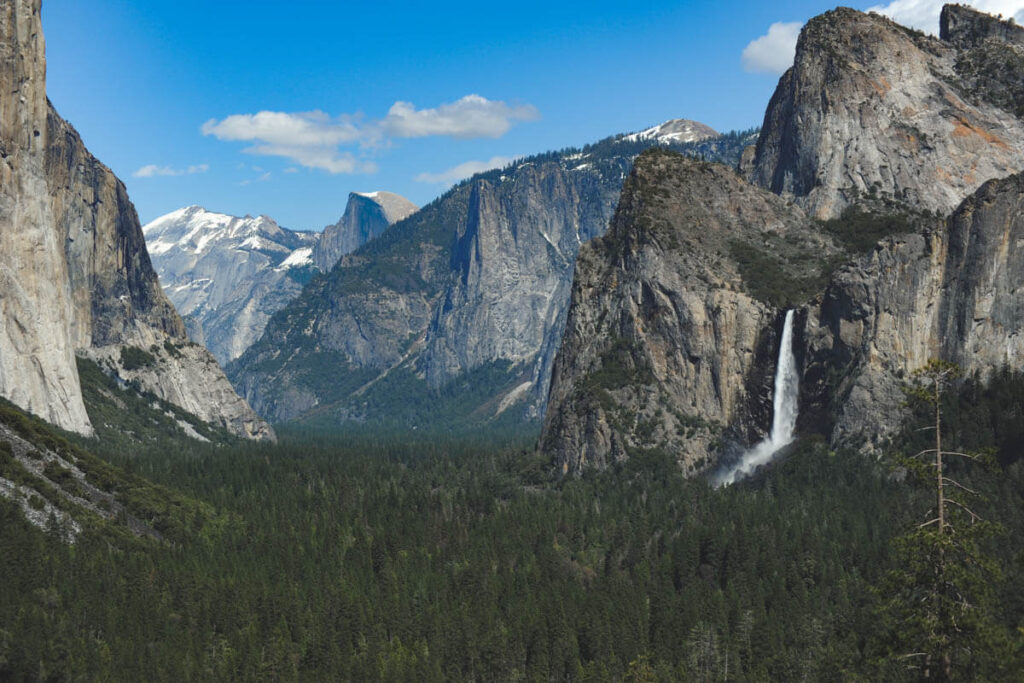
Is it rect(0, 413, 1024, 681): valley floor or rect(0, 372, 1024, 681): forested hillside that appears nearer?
rect(0, 413, 1024, 681): valley floor

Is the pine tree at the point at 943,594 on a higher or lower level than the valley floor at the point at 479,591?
higher

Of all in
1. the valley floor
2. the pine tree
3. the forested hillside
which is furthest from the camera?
the forested hillside

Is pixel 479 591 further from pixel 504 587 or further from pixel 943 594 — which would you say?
pixel 943 594

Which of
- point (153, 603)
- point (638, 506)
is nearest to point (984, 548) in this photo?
point (638, 506)

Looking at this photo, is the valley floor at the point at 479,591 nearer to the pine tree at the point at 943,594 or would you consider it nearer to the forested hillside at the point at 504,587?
the forested hillside at the point at 504,587

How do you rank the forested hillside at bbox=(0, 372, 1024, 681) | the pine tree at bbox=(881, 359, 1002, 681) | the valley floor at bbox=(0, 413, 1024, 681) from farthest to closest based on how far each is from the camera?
the forested hillside at bbox=(0, 372, 1024, 681)
the valley floor at bbox=(0, 413, 1024, 681)
the pine tree at bbox=(881, 359, 1002, 681)

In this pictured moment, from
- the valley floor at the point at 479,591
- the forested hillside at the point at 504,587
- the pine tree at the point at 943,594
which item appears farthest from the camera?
the forested hillside at the point at 504,587

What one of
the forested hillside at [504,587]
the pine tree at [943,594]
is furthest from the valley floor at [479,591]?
the pine tree at [943,594]

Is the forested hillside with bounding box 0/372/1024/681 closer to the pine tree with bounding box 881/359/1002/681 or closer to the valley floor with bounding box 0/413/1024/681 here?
the valley floor with bounding box 0/413/1024/681

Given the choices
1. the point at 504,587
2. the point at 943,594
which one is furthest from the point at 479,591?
the point at 943,594

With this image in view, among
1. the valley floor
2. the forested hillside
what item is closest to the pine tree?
the forested hillside

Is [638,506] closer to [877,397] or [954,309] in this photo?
[877,397]
